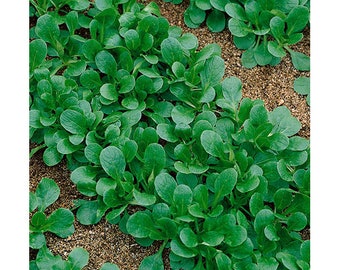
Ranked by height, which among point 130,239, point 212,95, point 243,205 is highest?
point 212,95

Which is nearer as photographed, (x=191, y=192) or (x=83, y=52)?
(x=191, y=192)

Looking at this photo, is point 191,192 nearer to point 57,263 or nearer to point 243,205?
point 243,205

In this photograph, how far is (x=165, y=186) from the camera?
1855 millimetres

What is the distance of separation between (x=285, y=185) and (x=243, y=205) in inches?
5.3

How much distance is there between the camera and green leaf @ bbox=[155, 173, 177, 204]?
185 cm

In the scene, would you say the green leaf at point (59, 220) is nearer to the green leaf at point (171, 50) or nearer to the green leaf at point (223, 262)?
the green leaf at point (223, 262)

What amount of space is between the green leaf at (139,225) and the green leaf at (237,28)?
681 millimetres

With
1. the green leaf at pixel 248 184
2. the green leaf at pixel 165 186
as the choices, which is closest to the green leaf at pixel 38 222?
the green leaf at pixel 165 186

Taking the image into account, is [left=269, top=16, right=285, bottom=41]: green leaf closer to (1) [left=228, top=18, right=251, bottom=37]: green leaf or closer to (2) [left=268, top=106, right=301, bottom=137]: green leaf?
(1) [left=228, top=18, right=251, bottom=37]: green leaf

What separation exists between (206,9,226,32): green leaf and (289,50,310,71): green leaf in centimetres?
23

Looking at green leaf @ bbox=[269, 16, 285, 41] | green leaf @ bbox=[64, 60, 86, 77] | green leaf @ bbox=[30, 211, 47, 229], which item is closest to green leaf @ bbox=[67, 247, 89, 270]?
green leaf @ bbox=[30, 211, 47, 229]

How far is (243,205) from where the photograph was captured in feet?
Result: 6.28

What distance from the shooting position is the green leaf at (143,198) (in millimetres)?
1834

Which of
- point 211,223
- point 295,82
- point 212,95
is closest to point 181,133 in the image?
point 212,95
